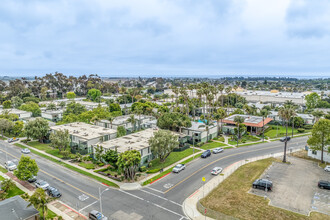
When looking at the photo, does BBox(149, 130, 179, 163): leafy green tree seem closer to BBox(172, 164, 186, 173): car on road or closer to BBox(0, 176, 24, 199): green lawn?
BBox(172, 164, 186, 173): car on road

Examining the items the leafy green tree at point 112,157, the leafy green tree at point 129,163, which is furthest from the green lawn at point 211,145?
the leafy green tree at point 112,157

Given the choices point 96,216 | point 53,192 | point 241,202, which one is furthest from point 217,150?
point 53,192

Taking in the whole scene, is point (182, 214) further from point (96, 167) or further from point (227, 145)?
point (227, 145)

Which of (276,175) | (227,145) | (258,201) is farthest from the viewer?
(227,145)

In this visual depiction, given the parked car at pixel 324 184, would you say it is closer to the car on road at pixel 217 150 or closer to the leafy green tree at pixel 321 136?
the leafy green tree at pixel 321 136

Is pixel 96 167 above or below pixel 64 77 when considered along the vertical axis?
below

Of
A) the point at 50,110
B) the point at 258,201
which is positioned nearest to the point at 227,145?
the point at 258,201

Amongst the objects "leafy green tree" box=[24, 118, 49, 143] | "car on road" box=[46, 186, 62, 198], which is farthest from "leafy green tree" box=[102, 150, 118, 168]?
"leafy green tree" box=[24, 118, 49, 143]
